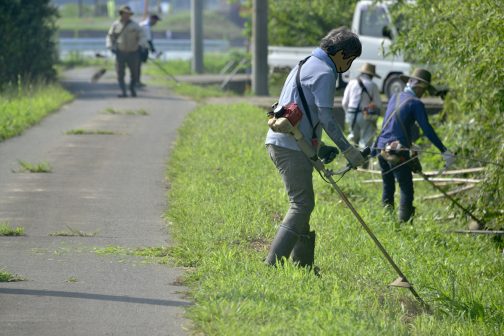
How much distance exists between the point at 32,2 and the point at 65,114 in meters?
5.03

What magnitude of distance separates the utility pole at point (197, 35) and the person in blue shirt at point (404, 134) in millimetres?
23822

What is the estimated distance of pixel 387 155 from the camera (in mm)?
11977

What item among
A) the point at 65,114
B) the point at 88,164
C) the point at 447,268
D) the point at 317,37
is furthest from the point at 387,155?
the point at 317,37

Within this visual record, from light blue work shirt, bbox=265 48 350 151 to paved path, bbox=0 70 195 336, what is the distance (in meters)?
1.28

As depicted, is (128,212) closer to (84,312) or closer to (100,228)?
(100,228)

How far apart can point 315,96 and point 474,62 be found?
13.1 feet

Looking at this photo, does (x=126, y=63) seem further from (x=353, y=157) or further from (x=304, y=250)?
(x=353, y=157)

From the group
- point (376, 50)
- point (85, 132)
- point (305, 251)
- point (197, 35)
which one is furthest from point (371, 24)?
point (305, 251)

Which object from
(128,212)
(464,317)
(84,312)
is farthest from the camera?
(128,212)

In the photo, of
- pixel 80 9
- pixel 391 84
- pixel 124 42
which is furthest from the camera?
pixel 80 9

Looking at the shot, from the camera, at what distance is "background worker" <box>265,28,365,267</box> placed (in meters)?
8.19

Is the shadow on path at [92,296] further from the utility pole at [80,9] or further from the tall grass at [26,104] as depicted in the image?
the utility pole at [80,9]

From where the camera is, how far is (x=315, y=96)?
815cm

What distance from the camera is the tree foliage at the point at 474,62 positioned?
11328mm
